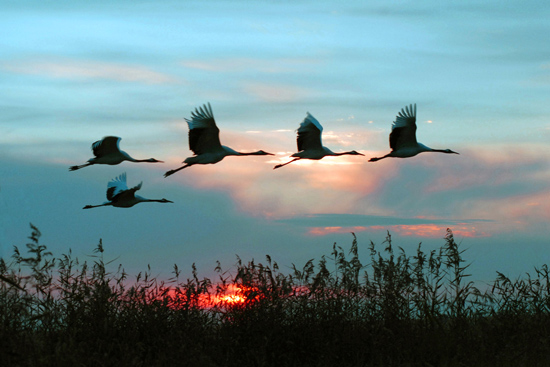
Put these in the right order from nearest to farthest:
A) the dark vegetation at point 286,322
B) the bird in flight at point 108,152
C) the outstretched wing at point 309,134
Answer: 1. the dark vegetation at point 286,322
2. the bird in flight at point 108,152
3. the outstretched wing at point 309,134

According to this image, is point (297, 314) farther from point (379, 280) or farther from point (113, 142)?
point (113, 142)

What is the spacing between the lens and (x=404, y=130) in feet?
36.0

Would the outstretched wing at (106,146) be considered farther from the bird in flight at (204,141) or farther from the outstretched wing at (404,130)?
the outstretched wing at (404,130)

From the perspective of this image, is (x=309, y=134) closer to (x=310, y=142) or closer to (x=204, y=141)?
(x=310, y=142)

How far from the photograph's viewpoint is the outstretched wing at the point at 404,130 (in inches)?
430

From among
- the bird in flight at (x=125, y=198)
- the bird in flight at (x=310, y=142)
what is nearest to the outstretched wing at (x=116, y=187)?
the bird in flight at (x=125, y=198)

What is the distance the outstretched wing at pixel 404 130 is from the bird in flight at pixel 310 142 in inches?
51.2

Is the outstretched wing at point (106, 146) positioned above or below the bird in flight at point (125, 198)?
above

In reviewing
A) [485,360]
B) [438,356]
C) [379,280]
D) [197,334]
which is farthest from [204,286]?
[485,360]

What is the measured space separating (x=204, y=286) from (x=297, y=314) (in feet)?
4.18

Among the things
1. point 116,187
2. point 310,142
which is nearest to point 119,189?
point 116,187

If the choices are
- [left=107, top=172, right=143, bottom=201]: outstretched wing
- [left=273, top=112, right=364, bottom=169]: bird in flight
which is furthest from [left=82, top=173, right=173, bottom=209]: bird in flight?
[left=273, top=112, right=364, bottom=169]: bird in flight

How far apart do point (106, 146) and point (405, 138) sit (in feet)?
18.9

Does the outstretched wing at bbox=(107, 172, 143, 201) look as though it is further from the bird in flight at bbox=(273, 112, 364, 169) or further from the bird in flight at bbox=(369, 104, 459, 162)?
the bird in flight at bbox=(369, 104, 459, 162)
